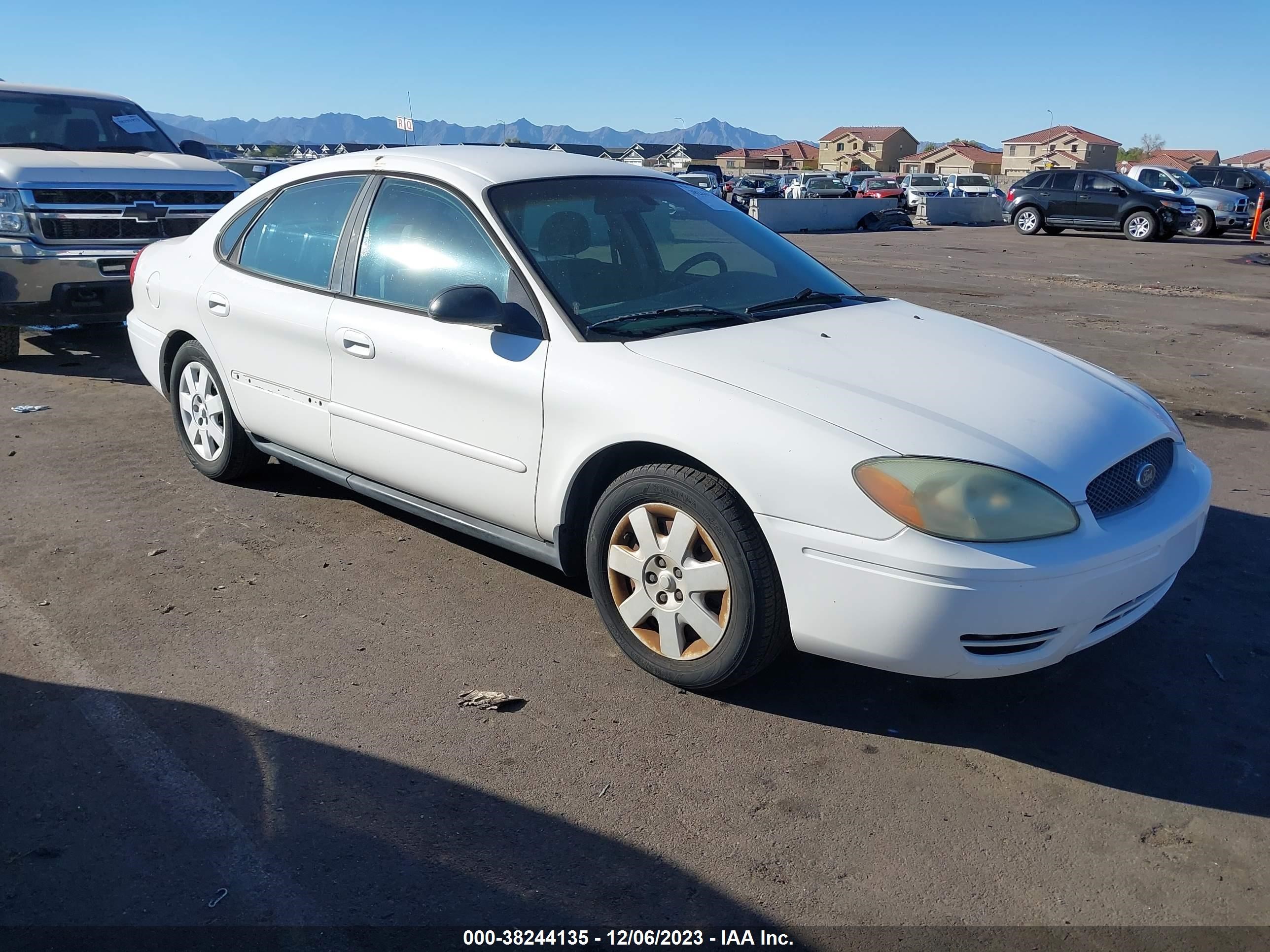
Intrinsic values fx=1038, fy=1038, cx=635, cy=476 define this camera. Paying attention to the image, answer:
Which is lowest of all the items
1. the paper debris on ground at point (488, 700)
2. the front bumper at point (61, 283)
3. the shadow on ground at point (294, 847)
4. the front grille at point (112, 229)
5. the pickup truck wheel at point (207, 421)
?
the shadow on ground at point (294, 847)

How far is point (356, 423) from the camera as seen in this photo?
13.8 ft

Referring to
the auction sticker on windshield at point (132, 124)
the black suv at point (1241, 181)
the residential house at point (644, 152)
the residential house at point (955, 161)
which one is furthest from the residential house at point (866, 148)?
the auction sticker on windshield at point (132, 124)

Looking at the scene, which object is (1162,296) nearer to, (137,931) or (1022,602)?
(1022,602)

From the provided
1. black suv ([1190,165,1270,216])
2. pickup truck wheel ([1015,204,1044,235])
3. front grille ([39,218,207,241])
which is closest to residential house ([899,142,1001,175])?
black suv ([1190,165,1270,216])

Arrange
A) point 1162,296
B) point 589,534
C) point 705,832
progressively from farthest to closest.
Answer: point 1162,296
point 589,534
point 705,832

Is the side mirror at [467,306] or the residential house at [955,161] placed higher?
the residential house at [955,161]

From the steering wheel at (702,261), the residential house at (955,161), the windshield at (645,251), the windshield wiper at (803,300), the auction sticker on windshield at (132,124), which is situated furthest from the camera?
the residential house at (955,161)

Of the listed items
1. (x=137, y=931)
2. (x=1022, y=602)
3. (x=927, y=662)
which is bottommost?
(x=137, y=931)

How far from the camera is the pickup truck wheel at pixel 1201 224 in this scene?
2716cm

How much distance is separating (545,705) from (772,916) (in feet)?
3.71

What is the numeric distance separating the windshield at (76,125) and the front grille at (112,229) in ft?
3.95

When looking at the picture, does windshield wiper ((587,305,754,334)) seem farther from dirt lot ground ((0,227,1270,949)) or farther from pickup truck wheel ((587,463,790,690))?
dirt lot ground ((0,227,1270,949))

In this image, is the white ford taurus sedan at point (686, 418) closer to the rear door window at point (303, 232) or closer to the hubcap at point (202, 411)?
the rear door window at point (303, 232)

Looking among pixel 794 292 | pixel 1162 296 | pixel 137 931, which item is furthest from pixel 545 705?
pixel 1162 296
